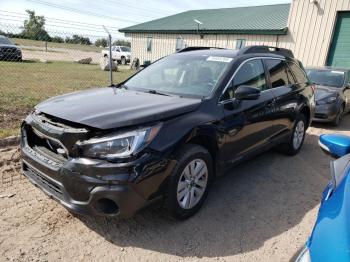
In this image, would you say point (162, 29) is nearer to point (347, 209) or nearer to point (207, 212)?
point (207, 212)

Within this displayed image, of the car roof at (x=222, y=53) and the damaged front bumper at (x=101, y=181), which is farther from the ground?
the car roof at (x=222, y=53)

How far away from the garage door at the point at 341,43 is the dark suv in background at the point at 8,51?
17.8 metres

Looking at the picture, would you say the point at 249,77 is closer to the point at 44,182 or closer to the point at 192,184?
the point at 192,184

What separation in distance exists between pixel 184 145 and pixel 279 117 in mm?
2242

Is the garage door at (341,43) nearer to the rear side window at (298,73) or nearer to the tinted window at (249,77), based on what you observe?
the rear side window at (298,73)

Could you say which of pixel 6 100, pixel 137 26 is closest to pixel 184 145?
pixel 6 100

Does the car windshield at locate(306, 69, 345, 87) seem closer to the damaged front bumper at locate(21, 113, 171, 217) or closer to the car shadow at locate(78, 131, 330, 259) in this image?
the car shadow at locate(78, 131, 330, 259)

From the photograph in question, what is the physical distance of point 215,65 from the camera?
3975 millimetres

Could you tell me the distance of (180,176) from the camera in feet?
9.96

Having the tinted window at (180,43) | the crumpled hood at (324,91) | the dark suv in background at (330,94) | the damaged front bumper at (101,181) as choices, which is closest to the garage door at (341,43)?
the dark suv in background at (330,94)

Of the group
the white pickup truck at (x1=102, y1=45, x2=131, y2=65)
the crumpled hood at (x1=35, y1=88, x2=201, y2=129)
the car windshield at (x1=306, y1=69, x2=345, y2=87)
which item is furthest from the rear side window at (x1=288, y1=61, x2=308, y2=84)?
the white pickup truck at (x1=102, y1=45, x2=131, y2=65)

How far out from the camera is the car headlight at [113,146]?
2680 millimetres

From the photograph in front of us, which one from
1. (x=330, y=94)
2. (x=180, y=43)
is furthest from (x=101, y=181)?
A: (x=180, y=43)

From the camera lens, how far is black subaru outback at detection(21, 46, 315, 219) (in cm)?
269
